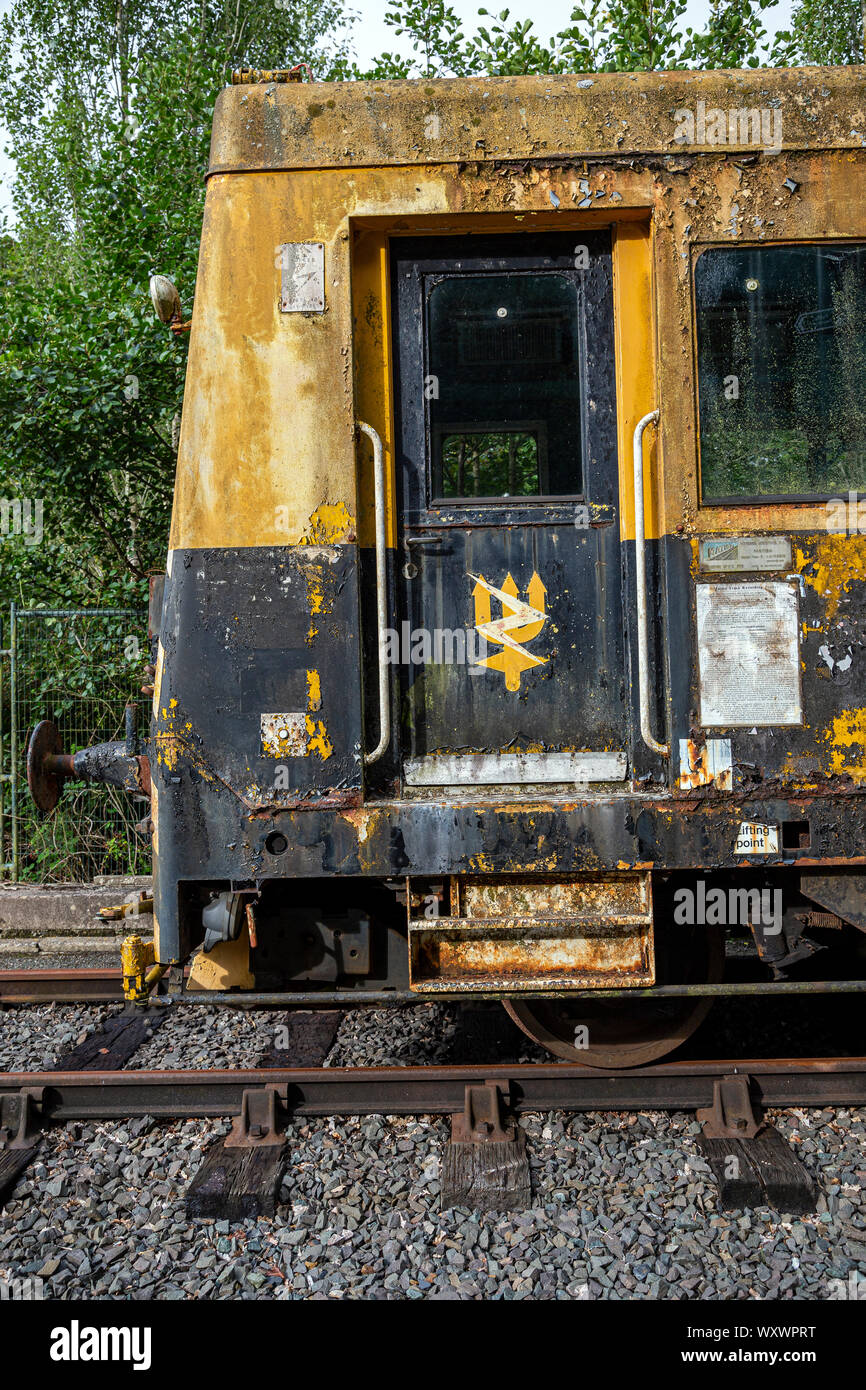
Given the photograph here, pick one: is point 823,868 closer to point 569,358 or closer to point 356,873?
point 356,873

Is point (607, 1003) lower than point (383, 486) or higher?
lower

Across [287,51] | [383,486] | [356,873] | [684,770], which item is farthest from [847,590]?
[287,51]

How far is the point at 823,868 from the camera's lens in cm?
338

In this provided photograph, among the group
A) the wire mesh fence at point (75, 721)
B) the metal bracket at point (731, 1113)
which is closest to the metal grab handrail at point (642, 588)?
the metal bracket at point (731, 1113)

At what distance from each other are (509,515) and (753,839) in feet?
4.51

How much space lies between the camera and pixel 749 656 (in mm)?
3227

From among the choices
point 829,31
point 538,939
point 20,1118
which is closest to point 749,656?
point 538,939

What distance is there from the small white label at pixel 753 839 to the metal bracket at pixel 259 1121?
192cm

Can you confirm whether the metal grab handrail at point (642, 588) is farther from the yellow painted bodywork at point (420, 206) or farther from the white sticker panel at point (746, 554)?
the white sticker panel at point (746, 554)

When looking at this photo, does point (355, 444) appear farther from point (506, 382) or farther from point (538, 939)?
point (538, 939)

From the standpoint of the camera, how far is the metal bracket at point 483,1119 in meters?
3.47

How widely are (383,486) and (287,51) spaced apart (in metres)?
16.6

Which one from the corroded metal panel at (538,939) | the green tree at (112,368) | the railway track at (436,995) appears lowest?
the railway track at (436,995)
